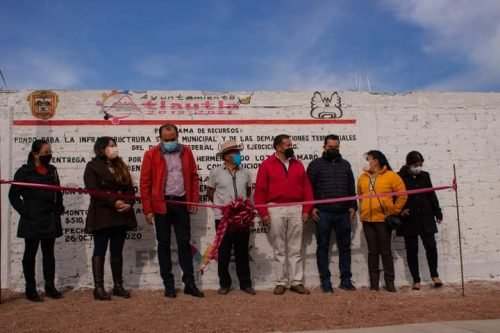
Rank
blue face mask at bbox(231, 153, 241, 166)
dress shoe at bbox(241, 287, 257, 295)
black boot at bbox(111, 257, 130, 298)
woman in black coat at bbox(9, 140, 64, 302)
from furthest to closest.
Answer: blue face mask at bbox(231, 153, 241, 166)
dress shoe at bbox(241, 287, 257, 295)
black boot at bbox(111, 257, 130, 298)
woman in black coat at bbox(9, 140, 64, 302)

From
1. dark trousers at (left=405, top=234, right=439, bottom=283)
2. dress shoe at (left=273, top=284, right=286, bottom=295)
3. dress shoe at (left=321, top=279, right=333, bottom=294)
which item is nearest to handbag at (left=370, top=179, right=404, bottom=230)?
dark trousers at (left=405, top=234, right=439, bottom=283)

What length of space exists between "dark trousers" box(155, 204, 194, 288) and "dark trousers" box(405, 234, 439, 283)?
2911mm

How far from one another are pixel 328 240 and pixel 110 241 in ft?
8.97

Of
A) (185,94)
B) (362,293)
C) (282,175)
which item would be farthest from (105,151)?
(362,293)

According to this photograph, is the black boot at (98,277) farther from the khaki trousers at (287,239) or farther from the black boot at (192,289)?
the khaki trousers at (287,239)

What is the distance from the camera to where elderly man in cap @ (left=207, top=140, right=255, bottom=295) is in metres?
6.54

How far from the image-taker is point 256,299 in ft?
20.4

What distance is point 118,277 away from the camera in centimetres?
621

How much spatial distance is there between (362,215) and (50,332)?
401 cm

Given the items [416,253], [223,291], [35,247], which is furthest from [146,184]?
[416,253]

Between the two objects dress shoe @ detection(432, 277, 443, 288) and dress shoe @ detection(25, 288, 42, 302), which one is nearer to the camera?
dress shoe @ detection(25, 288, 42, 302)

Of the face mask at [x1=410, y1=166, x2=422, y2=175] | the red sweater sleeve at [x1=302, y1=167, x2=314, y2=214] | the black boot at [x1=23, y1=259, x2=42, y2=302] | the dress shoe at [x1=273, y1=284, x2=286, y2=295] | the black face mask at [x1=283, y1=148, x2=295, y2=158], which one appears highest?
the black face mask at [x1=283, y1=148, x2=295, y2=158]

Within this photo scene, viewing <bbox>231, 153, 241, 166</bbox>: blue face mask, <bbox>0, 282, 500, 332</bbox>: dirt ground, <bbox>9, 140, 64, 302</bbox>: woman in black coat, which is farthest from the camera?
<bbox>231, 153, 241, 166</bbox>: blue face mask

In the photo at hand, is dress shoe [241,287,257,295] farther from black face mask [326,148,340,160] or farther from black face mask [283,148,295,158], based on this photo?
black face mask [326,148,340,160]
